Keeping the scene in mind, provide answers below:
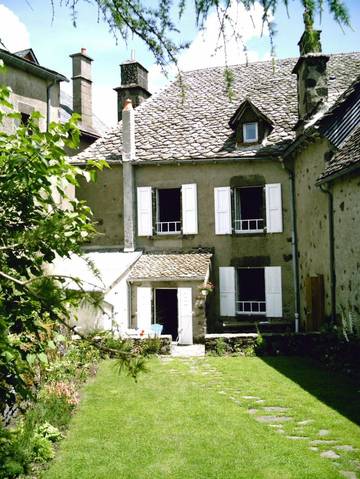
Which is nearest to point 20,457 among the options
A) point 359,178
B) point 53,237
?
point 53,237

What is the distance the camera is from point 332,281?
453 inches

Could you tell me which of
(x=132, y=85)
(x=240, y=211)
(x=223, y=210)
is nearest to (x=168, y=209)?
(x=223, y=210)

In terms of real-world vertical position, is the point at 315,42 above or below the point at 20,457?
above

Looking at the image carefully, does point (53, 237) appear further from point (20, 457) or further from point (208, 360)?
point (208, 360)

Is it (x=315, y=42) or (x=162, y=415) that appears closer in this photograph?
(x=315, y=42)

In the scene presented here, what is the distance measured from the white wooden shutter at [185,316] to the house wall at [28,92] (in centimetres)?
645

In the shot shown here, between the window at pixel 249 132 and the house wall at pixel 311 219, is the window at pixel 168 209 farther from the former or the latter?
the house wall at pixel 311 219

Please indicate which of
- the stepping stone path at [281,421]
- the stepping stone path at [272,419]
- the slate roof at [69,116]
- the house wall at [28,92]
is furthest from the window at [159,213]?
the stepping stone path at [272,419]

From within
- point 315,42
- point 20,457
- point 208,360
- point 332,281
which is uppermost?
point 315,42

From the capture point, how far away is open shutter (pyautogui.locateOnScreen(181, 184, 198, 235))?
1633 cm

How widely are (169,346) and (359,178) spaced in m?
6.70

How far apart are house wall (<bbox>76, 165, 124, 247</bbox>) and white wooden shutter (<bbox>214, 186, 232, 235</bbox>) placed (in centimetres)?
346

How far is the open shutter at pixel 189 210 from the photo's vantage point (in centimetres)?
1633

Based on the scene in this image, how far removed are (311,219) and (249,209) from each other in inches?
164
